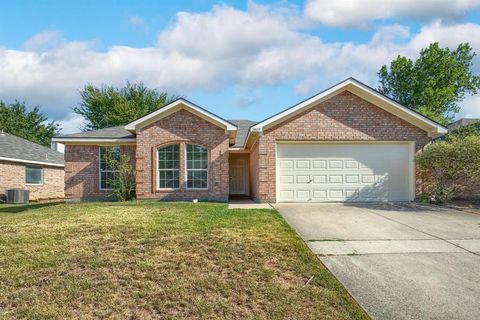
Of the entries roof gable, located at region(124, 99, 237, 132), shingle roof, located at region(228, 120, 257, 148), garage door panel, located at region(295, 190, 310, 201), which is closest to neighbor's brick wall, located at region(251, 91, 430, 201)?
garage door panel, located at region(295, 190, 310, 201)

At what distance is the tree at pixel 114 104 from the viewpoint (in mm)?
38125

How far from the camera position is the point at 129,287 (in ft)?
15.5

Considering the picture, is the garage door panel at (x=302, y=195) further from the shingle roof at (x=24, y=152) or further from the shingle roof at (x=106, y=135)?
the shingle roof at (x=24, y=152)

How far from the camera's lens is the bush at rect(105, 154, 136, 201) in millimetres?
15312

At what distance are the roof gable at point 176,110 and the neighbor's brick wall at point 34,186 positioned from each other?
39.3 ft

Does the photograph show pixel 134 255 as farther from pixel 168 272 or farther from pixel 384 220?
pixel 384 220

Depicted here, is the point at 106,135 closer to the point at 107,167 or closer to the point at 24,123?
the point at 107,167

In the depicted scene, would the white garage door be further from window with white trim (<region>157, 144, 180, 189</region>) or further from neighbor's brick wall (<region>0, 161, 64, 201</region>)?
neighbor's brick wall (<region>0, 161, 64, 201</region>)

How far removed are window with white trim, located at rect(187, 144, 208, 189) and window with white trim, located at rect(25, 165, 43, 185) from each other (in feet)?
47.7

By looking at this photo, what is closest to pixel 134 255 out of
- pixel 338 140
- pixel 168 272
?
pixel 168 272

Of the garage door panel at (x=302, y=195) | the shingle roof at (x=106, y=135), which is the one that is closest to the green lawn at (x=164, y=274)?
the garage door panel at (x=302, y=195)

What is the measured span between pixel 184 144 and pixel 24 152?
49.4ft

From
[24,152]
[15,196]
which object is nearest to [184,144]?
[15,196]

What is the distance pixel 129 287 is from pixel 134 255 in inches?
52.5
